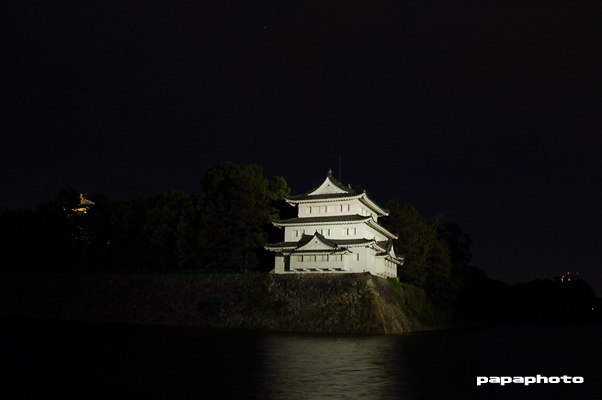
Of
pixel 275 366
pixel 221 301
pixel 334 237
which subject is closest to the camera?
pixel 275 366

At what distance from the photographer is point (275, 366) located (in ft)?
74.2

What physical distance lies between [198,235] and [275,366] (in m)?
32.9

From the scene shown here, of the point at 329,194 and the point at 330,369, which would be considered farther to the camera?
the point at 329,194

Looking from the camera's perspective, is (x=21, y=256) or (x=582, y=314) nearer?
(x=21, y=256)

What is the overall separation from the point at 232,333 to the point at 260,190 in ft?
67.7

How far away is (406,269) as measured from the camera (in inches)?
2100

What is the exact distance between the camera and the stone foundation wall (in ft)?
134

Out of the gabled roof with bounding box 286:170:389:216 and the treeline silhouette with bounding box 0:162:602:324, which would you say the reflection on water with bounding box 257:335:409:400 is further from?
the treeline silhouette with bounding box 0:162:602:324

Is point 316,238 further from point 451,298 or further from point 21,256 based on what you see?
point 21,256

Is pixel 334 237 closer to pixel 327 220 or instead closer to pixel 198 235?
pixel 327 220

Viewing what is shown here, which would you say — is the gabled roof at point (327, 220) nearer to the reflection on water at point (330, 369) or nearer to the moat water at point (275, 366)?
the moat water at point (275, 366)

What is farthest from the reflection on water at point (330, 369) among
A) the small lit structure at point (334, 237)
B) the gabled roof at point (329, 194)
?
the gabled roof at point (329, 194)

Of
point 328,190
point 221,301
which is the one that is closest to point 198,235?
point 221,301

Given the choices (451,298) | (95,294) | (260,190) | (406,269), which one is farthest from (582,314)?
(95,294)
